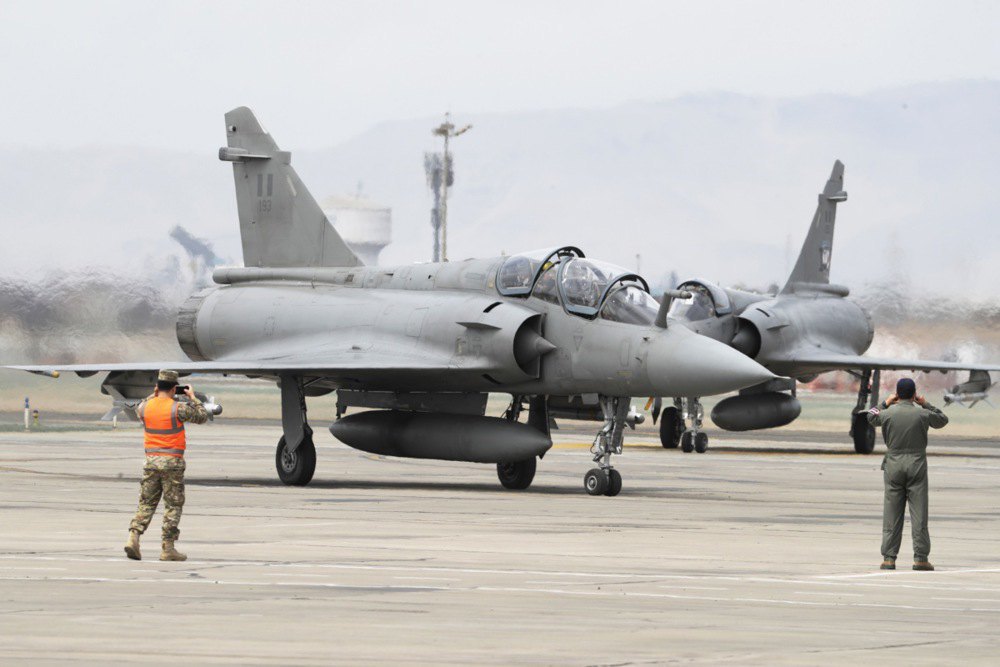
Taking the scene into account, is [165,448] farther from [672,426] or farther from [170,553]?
[672,426]

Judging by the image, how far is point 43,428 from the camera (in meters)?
39.1

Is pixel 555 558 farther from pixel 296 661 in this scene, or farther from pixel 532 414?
pixel 532 414

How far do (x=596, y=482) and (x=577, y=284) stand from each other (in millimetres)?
2446

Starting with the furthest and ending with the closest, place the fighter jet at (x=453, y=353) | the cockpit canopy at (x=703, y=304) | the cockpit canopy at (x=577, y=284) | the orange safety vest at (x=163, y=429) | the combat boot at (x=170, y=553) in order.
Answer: the cockpit canopy at (x=703, y=304)
the cockpit canopy at (x=577, y=284)
the fighter jet at (x=453, y=353)
the orange safety vest at (x=163, y=429)
the combat boot at (x=170, y=553)

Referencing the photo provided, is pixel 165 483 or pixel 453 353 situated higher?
pixel 453 353

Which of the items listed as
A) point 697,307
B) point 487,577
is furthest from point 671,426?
point 487,577

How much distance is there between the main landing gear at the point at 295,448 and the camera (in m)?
22.9

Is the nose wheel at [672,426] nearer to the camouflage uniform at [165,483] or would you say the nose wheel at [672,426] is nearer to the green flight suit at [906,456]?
the green flight suit at [906,456]

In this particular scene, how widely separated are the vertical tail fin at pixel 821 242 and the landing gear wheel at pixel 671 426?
4.44m

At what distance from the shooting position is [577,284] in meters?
21.7

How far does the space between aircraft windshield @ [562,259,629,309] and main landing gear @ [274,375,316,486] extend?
3766 millimetres

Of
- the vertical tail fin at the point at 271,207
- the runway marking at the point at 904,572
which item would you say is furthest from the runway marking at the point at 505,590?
the vertical tail fin at the point at 271,207

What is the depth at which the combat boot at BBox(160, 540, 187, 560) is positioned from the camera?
42.6ft

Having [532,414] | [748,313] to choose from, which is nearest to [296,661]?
[532,414]
